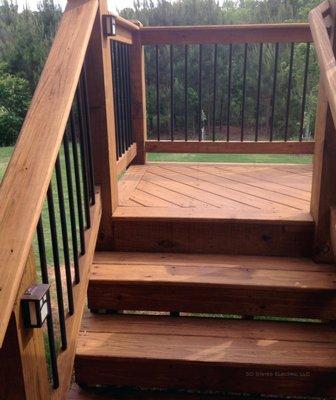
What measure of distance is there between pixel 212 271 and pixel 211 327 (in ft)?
0.87

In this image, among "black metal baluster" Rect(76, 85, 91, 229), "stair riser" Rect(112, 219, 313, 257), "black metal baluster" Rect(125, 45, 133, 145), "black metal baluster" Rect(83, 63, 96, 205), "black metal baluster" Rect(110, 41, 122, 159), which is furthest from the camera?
"black metal baluster" Rect(125, 45, 133, 145)

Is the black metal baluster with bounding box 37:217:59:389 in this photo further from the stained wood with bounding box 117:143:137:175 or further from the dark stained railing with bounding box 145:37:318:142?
the dark stained railing with bounding box 145:37:318:142

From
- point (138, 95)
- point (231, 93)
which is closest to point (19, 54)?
point (231, 93)

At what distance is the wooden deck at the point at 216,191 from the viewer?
236cm

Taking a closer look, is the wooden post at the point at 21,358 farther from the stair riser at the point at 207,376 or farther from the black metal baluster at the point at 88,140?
the black metal baluster at the point at 88,140

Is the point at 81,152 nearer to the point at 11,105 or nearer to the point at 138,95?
the point at 138,95

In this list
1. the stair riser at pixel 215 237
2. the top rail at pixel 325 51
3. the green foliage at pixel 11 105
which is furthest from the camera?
the green foliage at pixel 11 105

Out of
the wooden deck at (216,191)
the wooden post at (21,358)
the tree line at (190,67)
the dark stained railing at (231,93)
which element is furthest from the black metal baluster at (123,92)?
the dark stained railing at (231,93)

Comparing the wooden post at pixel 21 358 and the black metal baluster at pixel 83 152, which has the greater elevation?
the black metal baluster at pixel 83 152

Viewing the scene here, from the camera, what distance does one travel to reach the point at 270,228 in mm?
2277

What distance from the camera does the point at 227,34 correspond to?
3.28 m

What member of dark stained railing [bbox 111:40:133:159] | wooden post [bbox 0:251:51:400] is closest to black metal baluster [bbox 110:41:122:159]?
dark stained railing [bbox 111:40:133:159]

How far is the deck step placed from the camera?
2027 millimetres

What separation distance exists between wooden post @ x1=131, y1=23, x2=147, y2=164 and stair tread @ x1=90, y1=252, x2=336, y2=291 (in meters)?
1.47
